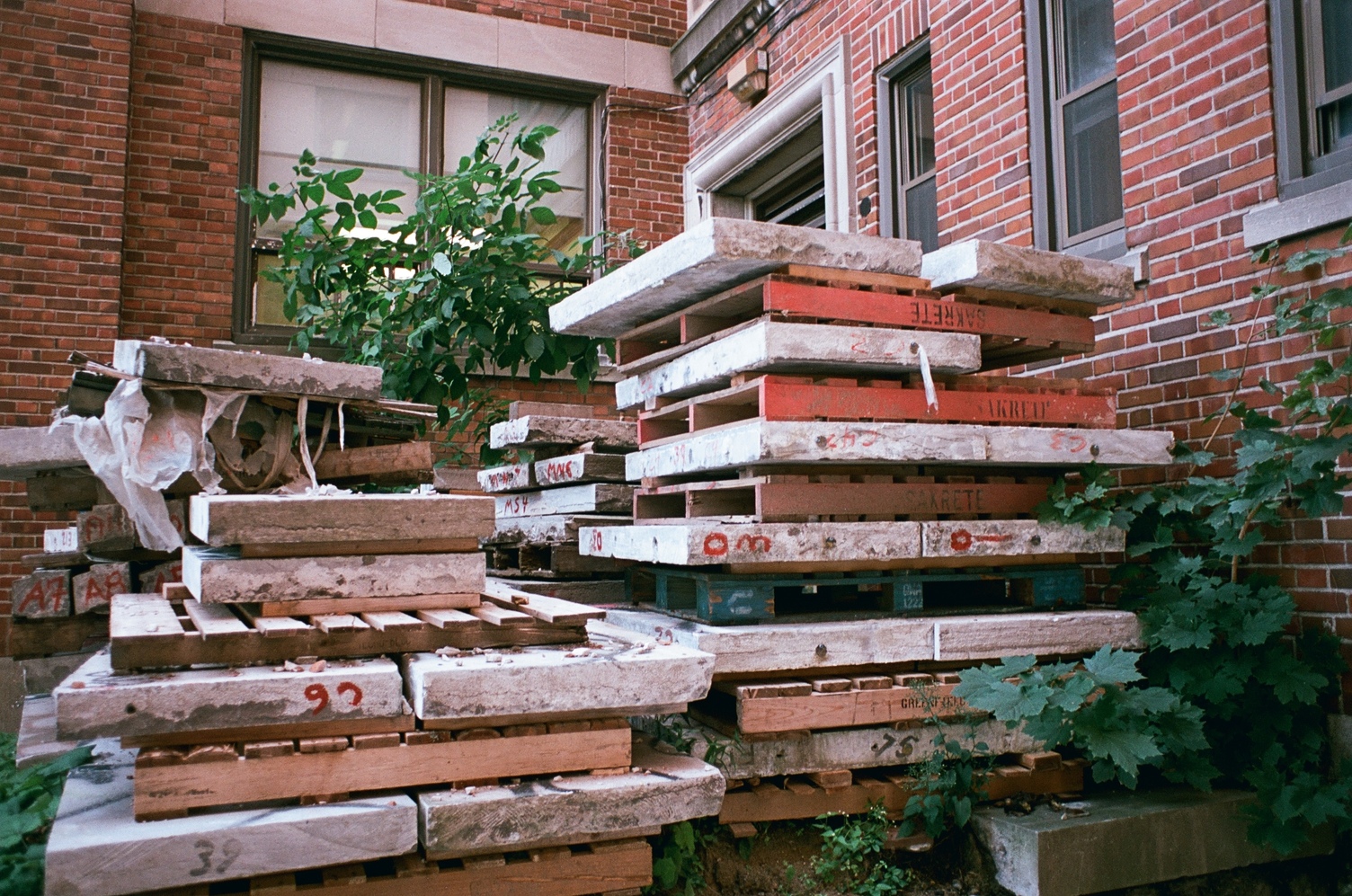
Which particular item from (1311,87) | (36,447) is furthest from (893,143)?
(36,447)

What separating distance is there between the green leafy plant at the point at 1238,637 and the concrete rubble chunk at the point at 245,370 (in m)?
2.71

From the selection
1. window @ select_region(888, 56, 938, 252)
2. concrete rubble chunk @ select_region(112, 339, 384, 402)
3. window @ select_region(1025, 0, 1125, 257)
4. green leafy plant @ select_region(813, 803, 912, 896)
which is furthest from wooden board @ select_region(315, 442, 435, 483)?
window @ select_region(888, 56, 938, 252)

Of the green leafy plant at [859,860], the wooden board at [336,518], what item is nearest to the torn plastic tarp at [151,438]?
the wooden board at [336,518]

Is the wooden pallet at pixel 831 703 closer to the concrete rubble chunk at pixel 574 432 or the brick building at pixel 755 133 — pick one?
the brick building at pixel 755 133

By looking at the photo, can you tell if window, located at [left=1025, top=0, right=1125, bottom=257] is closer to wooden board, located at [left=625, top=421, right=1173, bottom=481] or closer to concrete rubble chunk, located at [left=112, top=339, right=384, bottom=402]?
wooden board, located at [left=625, top=421, right=1173, bottom=481]

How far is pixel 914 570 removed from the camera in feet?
12.9

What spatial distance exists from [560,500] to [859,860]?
8.38 ft

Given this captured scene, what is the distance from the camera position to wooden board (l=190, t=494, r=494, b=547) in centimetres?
303

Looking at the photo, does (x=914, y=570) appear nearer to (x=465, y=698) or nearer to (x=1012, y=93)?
(x=465, y=698)

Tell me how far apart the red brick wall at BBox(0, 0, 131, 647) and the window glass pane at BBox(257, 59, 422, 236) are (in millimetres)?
1268

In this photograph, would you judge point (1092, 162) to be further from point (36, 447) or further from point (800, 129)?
point (36, 447)

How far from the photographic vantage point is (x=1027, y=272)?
4.00 m

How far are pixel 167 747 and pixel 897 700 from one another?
2354 millimetres

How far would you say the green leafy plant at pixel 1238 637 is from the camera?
3377 millimetres
